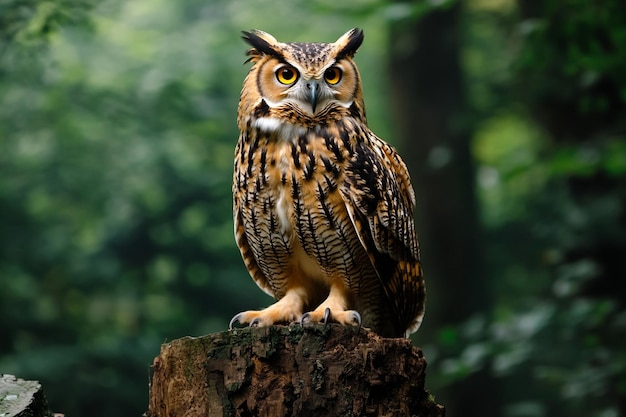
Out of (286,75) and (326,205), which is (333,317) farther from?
(286,75)

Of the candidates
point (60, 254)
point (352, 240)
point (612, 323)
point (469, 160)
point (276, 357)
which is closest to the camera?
point (276, 357)

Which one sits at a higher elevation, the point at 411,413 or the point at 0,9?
the point at 0,9

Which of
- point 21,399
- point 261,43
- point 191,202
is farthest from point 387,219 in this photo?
point 191,202

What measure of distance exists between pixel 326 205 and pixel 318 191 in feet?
0.22

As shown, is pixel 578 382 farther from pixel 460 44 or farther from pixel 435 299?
pixel 460 44

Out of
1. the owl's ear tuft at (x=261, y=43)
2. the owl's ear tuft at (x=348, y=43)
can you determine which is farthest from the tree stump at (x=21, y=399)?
the owl's ear tuft at (x=348, y=43)

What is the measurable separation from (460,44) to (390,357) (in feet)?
24.0

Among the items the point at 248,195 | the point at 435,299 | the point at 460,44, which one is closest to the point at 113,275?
the point at 435,299

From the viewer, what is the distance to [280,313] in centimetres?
372

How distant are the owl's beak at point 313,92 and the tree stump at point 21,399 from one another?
1.57m

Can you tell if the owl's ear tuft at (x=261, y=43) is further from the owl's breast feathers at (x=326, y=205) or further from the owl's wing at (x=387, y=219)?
the owl's wing at (x=387, y=219)

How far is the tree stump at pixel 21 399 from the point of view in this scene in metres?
2.72

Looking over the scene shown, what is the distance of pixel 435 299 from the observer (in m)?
8.73

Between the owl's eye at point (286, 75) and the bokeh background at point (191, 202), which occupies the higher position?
the bokeh background at point (191, 202)
